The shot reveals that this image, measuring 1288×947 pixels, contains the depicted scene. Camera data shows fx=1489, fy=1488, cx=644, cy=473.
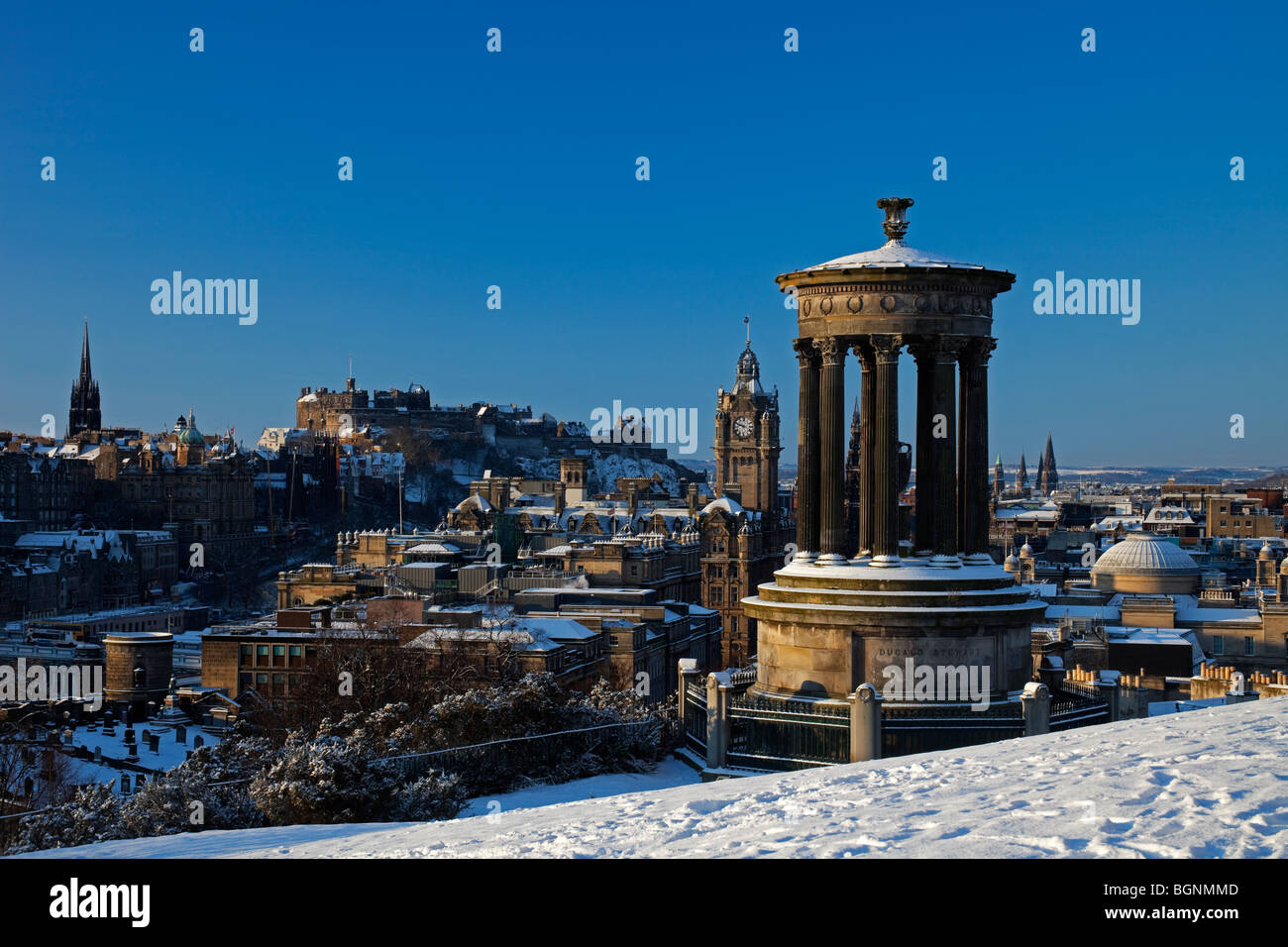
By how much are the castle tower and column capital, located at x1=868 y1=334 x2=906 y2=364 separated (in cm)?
18096

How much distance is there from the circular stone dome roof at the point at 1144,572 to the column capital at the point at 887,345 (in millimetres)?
73739

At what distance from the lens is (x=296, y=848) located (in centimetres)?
1138

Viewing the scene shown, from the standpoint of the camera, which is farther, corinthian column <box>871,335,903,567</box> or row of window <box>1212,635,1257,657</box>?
row of window <box>1212,635,1257,657</box>

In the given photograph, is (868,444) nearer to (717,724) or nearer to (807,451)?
(807,451)

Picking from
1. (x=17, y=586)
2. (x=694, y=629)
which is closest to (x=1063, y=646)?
(x=694, y=629)

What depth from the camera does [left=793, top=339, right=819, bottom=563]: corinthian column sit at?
731 inches

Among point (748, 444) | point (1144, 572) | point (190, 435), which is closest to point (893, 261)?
point (1144, 572)

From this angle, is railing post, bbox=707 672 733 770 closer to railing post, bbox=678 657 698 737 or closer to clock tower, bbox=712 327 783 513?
railing post, bbox=678 657 698 737

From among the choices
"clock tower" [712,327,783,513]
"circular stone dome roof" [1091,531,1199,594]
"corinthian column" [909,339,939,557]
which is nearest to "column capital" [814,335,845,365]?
"corinthian column" [909,339,939,557]

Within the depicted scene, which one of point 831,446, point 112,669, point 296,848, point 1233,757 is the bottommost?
point 112,669

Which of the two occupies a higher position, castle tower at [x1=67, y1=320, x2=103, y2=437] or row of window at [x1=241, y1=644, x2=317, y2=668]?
castle tower at [x1=67, y1=320, x2=103, y2=437]
